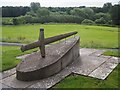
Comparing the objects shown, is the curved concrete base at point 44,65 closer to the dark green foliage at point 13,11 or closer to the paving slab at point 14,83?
the paving slab at point 14,83

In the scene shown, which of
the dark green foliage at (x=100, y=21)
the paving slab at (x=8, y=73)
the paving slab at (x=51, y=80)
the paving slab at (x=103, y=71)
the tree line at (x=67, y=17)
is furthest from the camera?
the dark green foliage at (x=100, y=21)

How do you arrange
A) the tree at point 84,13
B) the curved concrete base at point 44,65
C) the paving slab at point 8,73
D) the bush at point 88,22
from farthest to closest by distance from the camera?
the tree at point 84,13 < the bush at point 88,22 < the paving slab at point 8,73 < the curved concrete base at point 44,65

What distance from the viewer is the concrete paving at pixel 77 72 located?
554cm

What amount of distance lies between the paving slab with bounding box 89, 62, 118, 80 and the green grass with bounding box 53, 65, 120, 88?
8.6 inches

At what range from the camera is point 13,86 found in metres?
5.44

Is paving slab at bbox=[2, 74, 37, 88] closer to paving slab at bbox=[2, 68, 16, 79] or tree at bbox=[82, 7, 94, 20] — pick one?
paving slab at bbox=[2, 68, 16, 79]

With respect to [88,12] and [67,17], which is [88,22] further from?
[67,17]

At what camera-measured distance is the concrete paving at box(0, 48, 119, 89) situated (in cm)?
554

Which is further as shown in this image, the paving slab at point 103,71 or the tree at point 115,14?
the tree at point 115,14

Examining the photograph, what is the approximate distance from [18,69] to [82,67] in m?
2.52

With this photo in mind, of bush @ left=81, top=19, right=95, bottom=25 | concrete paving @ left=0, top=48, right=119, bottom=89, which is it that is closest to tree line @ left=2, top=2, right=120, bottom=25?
bush @ left=81, top=19, right=95, bottom=25

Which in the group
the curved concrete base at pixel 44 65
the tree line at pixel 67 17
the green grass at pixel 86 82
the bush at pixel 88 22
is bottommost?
the green grass at pixel 86 82

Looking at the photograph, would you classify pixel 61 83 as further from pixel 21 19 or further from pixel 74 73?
pixel 21 19

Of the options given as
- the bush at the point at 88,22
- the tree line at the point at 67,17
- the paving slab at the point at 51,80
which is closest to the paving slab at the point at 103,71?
the paving slab at the point at 51,80
